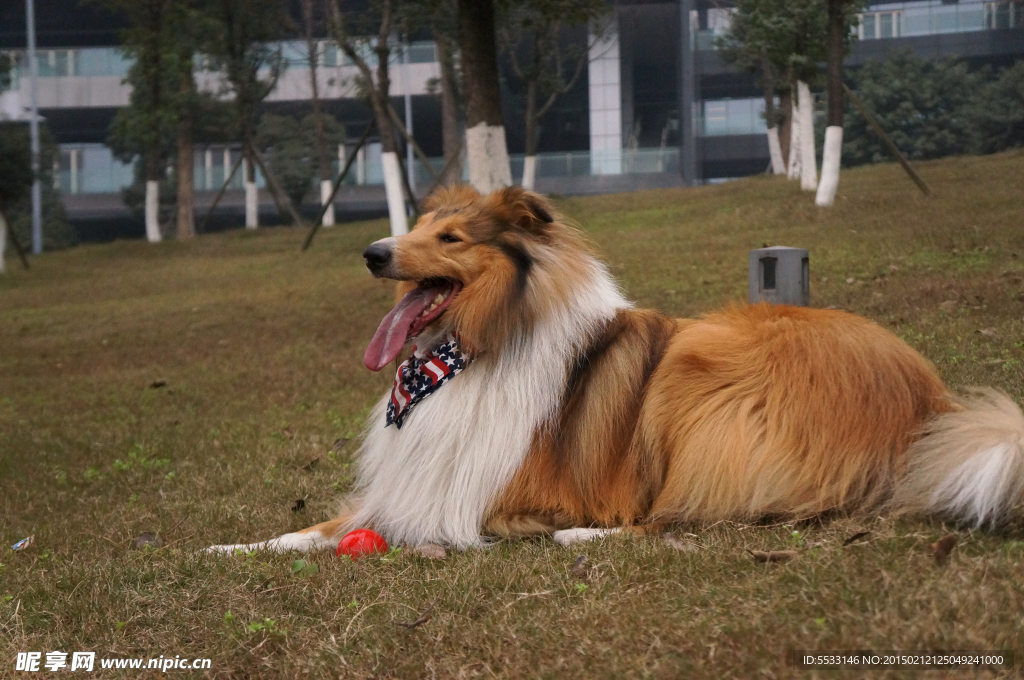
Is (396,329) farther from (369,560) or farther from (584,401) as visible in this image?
(369,560)

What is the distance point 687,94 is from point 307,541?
32.9m

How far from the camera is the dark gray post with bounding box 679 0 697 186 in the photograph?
3381 centimetres

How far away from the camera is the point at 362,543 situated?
13.8ft

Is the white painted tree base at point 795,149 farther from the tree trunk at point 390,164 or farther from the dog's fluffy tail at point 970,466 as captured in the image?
the dog's fluffy tail at point 970,466

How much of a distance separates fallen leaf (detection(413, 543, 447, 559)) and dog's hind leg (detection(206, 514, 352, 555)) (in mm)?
455

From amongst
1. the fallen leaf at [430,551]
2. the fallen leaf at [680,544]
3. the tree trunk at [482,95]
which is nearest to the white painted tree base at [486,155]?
the tree trunk at [482,95]

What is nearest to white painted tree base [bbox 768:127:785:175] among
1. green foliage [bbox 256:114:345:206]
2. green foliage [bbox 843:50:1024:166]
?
green foliage [bbox 843:50:1024:166]

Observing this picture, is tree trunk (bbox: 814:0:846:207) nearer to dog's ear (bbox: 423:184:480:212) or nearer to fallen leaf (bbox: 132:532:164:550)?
dog's ear (bbox: 423:184:480:212)

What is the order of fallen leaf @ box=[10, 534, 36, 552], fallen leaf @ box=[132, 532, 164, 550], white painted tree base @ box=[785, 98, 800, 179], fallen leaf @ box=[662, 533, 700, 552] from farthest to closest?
white painted tree base @ box=[785, 98, 800, 179] < fallen leaf @ box=[10, 534, 36, 552] < fallen leaf @ box=[132, 532, 164, 550] < fallen leaf @ box=[662, 533, 700, 552]

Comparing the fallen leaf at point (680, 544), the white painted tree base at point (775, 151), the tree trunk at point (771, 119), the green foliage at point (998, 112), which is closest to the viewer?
the fallen leaf at point (680, 544)

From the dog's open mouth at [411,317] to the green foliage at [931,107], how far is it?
82.3ft

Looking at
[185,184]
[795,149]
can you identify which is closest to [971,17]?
[795,149]

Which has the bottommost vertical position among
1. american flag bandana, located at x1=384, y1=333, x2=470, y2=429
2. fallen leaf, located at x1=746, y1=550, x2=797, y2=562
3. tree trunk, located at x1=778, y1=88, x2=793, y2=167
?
fallen leaf, located at x1=746, y1=550, x2=797, y2=562

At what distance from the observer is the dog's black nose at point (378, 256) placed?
411cm
